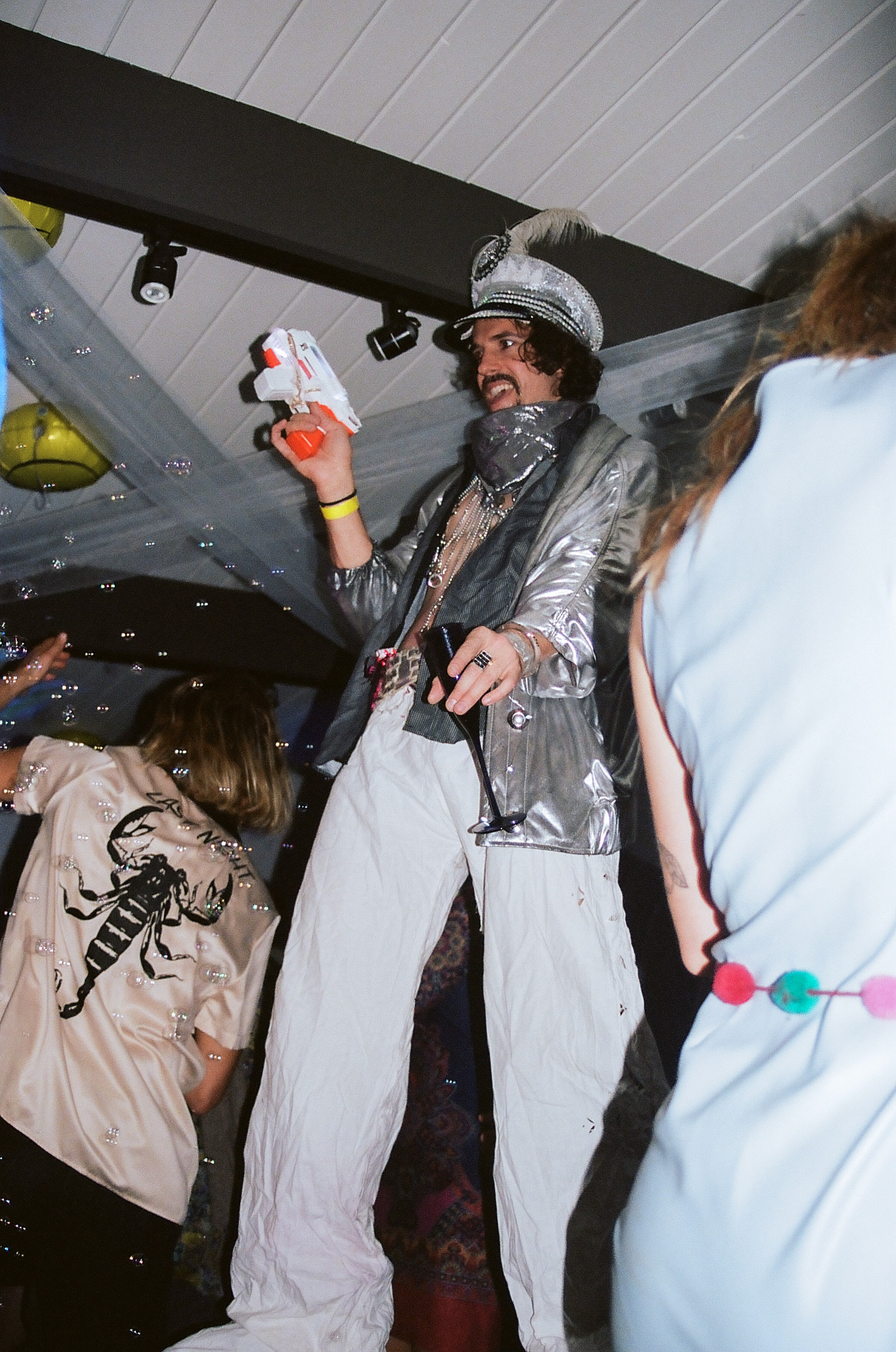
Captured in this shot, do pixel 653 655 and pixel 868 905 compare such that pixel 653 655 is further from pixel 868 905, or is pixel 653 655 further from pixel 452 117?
pixel 452 117

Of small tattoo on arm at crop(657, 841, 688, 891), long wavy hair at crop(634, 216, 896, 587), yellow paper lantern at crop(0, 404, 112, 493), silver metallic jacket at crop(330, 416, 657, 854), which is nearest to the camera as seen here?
long wavy hair at crop(634, 216, 896, 587)

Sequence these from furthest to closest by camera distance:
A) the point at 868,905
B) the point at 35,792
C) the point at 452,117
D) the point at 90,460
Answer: the point at 90,460
the point at 452,117
the point at 35,792
the point at 868,905

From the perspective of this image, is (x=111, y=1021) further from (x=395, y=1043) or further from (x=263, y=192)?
(x=263, y=192)

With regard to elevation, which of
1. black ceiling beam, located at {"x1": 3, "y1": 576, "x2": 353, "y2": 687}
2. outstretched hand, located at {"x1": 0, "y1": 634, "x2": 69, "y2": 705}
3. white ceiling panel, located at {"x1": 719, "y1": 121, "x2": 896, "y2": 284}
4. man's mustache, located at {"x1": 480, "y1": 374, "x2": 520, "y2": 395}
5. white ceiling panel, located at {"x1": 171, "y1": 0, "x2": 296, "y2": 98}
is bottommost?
outstretched hand, located at {"x1": 0, "y1": 634, "x2": 69, "y2": 705}

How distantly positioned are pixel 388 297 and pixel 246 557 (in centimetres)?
68

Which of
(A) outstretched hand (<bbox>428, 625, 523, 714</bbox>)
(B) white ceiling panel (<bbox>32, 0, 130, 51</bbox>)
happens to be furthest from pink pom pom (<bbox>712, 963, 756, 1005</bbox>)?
(B) white ceiling panel (<bbox>32, 0, 130, 51</bbox>)

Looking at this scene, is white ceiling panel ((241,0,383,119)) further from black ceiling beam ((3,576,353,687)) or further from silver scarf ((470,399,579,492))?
black ceiling beam ((3,576,353,687))

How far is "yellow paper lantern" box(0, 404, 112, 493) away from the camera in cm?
222

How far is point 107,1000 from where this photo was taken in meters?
1.68

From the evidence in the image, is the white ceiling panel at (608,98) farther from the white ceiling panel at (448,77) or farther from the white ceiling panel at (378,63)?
the white ceiling panel at (378,63)

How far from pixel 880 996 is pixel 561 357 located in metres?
1.59

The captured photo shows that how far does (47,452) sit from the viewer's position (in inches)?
88.5

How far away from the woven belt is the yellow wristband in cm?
27

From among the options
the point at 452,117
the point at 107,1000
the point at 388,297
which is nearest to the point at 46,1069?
the point at 107,1000
